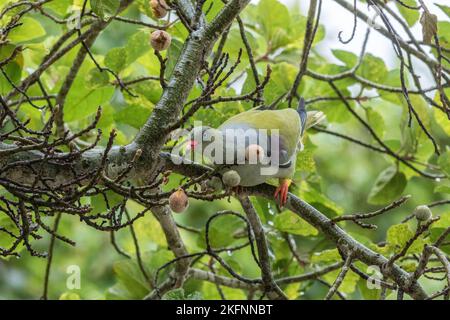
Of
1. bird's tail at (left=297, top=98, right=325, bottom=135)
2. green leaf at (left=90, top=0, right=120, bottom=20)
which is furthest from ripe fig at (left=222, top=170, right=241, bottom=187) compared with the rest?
bird's tail at (left=297, top=98, right=325, bottom=135)

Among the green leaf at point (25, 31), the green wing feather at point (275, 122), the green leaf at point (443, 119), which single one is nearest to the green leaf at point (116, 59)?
the green leaf at point (25, 31)

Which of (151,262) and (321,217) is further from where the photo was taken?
(151,262)

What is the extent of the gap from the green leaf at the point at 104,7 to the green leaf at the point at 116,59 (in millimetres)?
599

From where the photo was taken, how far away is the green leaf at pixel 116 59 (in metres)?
2.68

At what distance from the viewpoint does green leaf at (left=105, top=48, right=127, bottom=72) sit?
268cm

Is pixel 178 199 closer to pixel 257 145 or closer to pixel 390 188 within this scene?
pixel 257 145

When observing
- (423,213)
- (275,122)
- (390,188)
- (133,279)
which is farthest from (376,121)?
(423,213)

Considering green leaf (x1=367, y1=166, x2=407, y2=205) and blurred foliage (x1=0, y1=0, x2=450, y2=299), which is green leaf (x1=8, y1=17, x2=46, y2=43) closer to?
blurred foliage (x1=0, y1=0, x2=450, y2=299)

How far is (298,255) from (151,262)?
65cm

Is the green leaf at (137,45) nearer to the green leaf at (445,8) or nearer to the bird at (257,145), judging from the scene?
the bird at (257,145)

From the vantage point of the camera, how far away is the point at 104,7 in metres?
2.06
